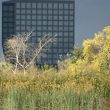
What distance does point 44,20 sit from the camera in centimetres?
5166

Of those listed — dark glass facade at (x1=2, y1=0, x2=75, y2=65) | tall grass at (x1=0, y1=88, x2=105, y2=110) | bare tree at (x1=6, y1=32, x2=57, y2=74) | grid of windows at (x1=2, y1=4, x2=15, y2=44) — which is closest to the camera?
tall grass at (x1=0, y1=88, x2=105, y2=110)

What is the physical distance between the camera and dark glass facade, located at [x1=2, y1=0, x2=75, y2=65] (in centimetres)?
5062

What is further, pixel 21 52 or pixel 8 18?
pixel 8 18

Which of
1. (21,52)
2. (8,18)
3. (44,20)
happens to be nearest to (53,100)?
(21,52)

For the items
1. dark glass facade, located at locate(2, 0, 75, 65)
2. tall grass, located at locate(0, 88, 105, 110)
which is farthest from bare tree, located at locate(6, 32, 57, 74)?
tall grass, located at locate(0, 88, 105, 110)

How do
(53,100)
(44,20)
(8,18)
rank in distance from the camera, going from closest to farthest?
1. (53,100)
2. (44,20)
3. (8,18)

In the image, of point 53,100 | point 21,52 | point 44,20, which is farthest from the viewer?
point 44,20

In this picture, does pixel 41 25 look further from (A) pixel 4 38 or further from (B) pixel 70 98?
(B) pixel 70 98

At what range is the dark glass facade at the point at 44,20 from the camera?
1993 inches

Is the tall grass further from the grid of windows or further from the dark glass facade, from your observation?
the grid of windows

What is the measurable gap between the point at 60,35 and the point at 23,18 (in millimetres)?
3455

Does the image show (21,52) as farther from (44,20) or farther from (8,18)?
(8,18)

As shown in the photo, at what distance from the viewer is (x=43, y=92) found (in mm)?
14398

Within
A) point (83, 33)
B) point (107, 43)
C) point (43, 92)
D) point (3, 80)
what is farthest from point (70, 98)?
point (83, 33)
